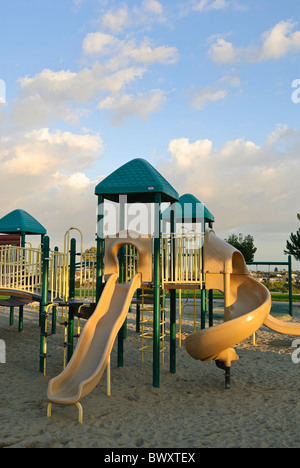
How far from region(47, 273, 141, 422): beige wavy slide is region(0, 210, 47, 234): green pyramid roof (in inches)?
396

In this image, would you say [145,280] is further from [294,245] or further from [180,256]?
[294,245]

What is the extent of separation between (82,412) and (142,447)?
1.61 meters

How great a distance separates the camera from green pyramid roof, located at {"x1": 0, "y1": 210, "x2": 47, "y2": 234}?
700 inches

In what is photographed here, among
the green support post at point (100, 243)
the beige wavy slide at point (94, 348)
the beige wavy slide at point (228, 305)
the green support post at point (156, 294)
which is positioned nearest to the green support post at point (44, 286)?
the green support post at point (100, 243)

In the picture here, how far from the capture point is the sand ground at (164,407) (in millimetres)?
5727

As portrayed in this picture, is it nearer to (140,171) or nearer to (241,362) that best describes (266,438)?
(241,362)

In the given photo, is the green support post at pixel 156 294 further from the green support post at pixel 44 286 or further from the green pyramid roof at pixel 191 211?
the green pyramid roof at pixel 191 211

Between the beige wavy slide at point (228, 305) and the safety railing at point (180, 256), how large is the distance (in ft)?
0.67

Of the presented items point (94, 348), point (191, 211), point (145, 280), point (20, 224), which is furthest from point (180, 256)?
point (20, 224)

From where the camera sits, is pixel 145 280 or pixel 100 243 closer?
pixel 145 280

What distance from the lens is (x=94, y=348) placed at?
A: 7645 mm

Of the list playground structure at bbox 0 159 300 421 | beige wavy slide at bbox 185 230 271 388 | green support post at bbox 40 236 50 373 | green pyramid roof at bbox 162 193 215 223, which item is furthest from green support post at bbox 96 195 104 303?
green pyramid roof at bbox 162 193 215 223

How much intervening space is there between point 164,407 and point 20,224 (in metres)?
12.8
